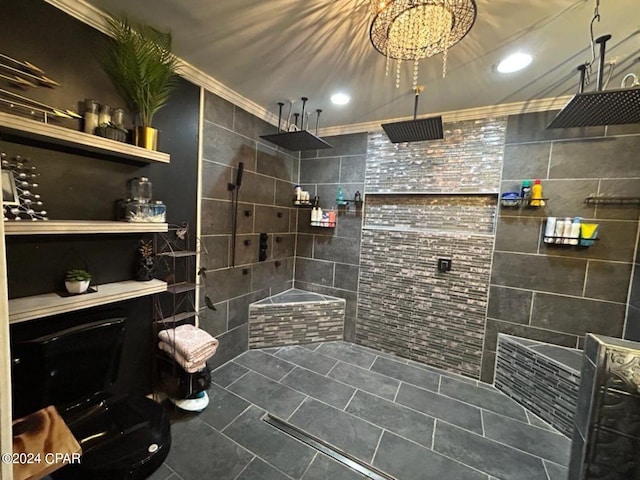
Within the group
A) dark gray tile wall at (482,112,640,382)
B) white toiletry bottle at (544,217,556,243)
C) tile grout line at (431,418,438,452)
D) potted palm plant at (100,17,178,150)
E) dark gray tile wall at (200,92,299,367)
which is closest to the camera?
potted palm plant at (100,17,178,150)

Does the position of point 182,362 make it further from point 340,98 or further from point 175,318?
point 340,98

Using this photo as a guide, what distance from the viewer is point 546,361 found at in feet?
6.02

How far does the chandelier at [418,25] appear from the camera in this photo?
1029 millimetres

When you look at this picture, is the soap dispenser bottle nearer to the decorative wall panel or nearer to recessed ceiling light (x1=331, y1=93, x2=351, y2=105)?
recessed ceiling light (x1=331, y1=93, x2=351, y2=105)

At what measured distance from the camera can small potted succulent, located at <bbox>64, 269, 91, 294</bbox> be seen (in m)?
1.26

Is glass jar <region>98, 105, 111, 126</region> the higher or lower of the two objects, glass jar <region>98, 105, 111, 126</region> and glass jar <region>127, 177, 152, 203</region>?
the higher

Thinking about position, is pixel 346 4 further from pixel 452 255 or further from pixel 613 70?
pixel 452 255

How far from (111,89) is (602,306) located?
3558 millimetres

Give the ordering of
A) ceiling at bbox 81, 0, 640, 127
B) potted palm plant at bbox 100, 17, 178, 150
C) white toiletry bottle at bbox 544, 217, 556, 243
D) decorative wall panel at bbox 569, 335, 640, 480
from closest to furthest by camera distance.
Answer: decorative wall panel at bbox 569, 335, 640, 480 → ceiling at bbox 81, 0, 640, 127 → potted palm plant at bbox 100, 17, 178, 150 → white toiletry bottle at bbox 544, 217, 556, 243

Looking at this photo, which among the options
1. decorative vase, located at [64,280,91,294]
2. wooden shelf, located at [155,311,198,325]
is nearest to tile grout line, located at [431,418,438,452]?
wooden shelf, located at [155,311,198,325]

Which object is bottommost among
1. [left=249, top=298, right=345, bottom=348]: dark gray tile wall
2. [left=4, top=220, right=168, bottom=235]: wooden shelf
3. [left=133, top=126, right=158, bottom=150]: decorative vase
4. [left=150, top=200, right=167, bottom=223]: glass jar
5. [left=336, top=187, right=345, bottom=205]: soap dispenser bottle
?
[left=249, top=298, right=345, bottom=348]: dark gray tile wall

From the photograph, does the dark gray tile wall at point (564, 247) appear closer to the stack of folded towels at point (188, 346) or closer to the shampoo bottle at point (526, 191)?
the shampoo bottle at point (526, 191)

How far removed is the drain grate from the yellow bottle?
2132mm

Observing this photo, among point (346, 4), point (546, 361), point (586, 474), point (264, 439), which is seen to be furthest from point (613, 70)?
point (264, 439)
